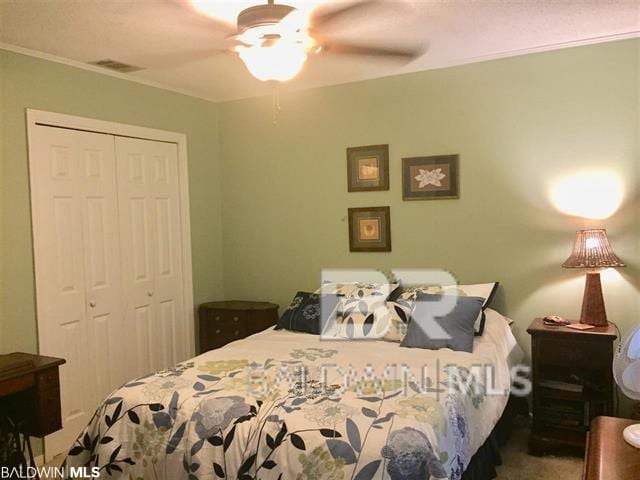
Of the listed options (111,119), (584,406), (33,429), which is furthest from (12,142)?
(584,406)

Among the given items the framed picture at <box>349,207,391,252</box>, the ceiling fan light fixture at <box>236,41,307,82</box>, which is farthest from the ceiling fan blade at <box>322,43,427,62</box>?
the framed picture at <box>349,207,391,252</box>

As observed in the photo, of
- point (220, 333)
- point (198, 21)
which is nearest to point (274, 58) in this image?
point (198, 21)

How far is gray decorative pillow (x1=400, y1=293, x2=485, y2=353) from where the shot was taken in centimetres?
293

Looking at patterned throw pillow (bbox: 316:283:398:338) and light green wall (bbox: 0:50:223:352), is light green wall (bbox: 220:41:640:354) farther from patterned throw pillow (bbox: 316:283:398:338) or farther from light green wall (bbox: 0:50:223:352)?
light green wall (bbox: 0:50:223:352)

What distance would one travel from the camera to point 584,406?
2.99 metres

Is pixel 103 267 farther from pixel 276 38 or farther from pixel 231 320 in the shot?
pixel 276 38

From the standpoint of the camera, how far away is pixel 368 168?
3928mm

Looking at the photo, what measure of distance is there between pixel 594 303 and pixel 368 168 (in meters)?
1.76

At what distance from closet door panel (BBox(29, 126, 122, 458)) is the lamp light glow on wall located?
9.62 ft

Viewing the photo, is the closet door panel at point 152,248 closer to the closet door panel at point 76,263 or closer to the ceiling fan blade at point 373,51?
the closet door panel at point 76,263

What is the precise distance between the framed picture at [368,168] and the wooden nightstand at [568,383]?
149 cm

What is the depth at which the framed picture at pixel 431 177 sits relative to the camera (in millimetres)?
3627

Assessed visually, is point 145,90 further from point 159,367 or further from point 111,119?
point 159,367

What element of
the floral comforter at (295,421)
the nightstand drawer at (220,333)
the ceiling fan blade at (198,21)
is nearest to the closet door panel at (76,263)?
the nightstand drawer at (220,333)
